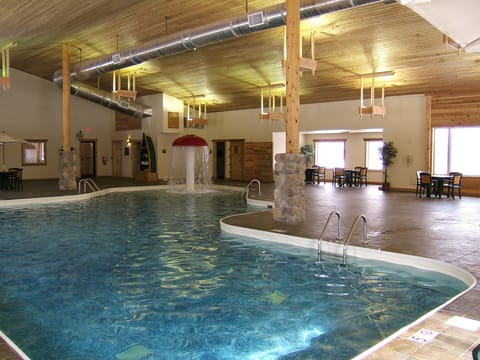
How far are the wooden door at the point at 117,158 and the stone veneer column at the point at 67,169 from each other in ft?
24.1

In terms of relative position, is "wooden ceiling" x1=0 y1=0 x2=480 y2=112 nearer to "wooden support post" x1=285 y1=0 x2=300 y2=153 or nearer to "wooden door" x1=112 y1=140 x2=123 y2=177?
"wooden support post" x1=285 y1=0 x2=300 y2=153

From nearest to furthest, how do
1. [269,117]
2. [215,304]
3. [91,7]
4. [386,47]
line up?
1. [215,304]
2. [91,7]
3. [386,47]
4. [269,117]

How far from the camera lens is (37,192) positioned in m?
13.5

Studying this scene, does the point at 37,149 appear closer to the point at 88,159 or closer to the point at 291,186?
the point at 88,159

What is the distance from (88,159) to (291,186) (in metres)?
16.6

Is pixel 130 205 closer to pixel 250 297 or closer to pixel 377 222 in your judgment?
pixel 377 222

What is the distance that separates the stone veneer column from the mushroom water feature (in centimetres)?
352

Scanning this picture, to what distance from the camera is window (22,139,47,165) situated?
19.0 meters

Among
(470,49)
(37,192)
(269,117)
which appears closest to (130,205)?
(37,192)

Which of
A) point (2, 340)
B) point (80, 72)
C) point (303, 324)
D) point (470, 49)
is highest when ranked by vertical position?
point (80, 72)

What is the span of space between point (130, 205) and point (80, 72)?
17.4 feet

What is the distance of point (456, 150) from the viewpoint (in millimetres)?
14117

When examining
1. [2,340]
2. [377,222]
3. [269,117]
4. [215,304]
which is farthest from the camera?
[269,117]

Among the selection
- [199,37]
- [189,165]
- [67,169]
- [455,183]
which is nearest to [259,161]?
[189,165]
